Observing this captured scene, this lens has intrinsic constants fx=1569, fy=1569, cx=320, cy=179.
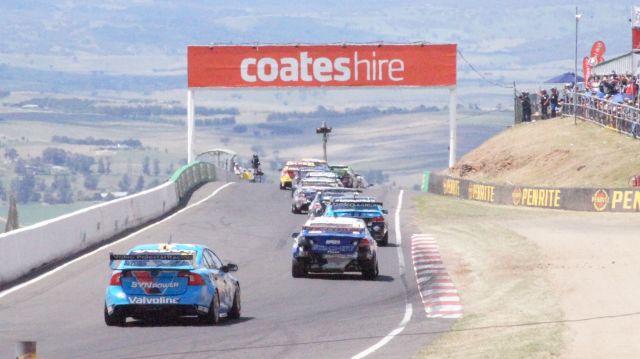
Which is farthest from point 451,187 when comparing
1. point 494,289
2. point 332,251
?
point 494,289

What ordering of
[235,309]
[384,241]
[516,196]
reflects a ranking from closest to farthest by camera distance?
[235,309] < [384,241] < [516,196]

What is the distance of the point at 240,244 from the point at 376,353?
20.9 metres

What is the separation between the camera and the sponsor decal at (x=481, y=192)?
57.5 meters

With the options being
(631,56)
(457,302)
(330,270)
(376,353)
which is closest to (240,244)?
(330,270)

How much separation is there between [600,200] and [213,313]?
95.0ft

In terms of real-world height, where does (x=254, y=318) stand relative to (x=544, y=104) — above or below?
below

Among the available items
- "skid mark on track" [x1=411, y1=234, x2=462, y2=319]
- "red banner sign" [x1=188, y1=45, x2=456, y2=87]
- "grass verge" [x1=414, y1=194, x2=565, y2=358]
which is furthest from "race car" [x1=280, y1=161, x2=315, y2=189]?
"skid mark on track" [x1=411, y1=234, x2=462, y2=319]

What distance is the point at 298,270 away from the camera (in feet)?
103

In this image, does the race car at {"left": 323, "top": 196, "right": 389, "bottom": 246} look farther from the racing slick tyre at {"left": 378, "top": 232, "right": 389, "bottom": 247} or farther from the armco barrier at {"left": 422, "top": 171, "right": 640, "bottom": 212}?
the armco barrier at {"left": 422, "top": 171, "right": 640, "bottom": 212}

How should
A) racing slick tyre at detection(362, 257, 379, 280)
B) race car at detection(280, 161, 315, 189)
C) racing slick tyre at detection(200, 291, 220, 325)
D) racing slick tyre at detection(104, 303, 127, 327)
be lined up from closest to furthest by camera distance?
1. racing slick tyre at detection(104, 303, 127, 327)
2. racing slick tyre at detection(200, 291, 220, 325)
3. racing slick tyre at detection(362, 257, 379, 280)
4. race car at detection(280, 161, 315, 189)

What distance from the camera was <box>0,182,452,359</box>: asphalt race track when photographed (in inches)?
791

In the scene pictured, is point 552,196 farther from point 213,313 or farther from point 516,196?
point 213,313

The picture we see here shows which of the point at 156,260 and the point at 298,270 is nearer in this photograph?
the point at 156,260

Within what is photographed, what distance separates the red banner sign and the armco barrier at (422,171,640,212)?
49.2ft
